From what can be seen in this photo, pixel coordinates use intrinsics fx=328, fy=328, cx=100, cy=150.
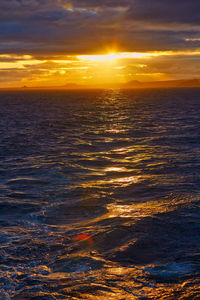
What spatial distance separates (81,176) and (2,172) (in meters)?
4.98

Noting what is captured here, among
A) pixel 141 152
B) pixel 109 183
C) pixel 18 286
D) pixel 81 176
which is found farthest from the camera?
pixel 141 152

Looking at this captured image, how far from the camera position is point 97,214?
13.0 m

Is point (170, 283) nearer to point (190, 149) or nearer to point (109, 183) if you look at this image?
point (109, 183)

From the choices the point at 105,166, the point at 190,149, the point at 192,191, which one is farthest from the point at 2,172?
the point at 190,149

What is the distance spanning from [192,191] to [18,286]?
9561 millimetres

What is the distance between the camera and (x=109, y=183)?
666 inches

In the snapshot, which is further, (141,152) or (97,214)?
(141,152)

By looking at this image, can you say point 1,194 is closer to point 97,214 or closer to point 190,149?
point 97,214

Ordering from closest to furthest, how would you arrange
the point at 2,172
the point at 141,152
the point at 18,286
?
the point at 18,286, the point at 2,172, the point at 141,152

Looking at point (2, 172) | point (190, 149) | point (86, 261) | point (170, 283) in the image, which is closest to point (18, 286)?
point (86, 261)

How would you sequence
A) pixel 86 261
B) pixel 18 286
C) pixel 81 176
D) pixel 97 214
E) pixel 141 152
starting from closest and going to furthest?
pixel 18 286, pixel 86 261, pixel 97 214, pixel 81 176, pixel 141 152

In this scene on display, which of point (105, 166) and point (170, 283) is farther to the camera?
point (105, 166)

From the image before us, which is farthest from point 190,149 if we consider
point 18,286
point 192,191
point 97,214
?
point 18,286

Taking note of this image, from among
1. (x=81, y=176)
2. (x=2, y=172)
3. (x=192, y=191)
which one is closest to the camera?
(x=192, y=191)
